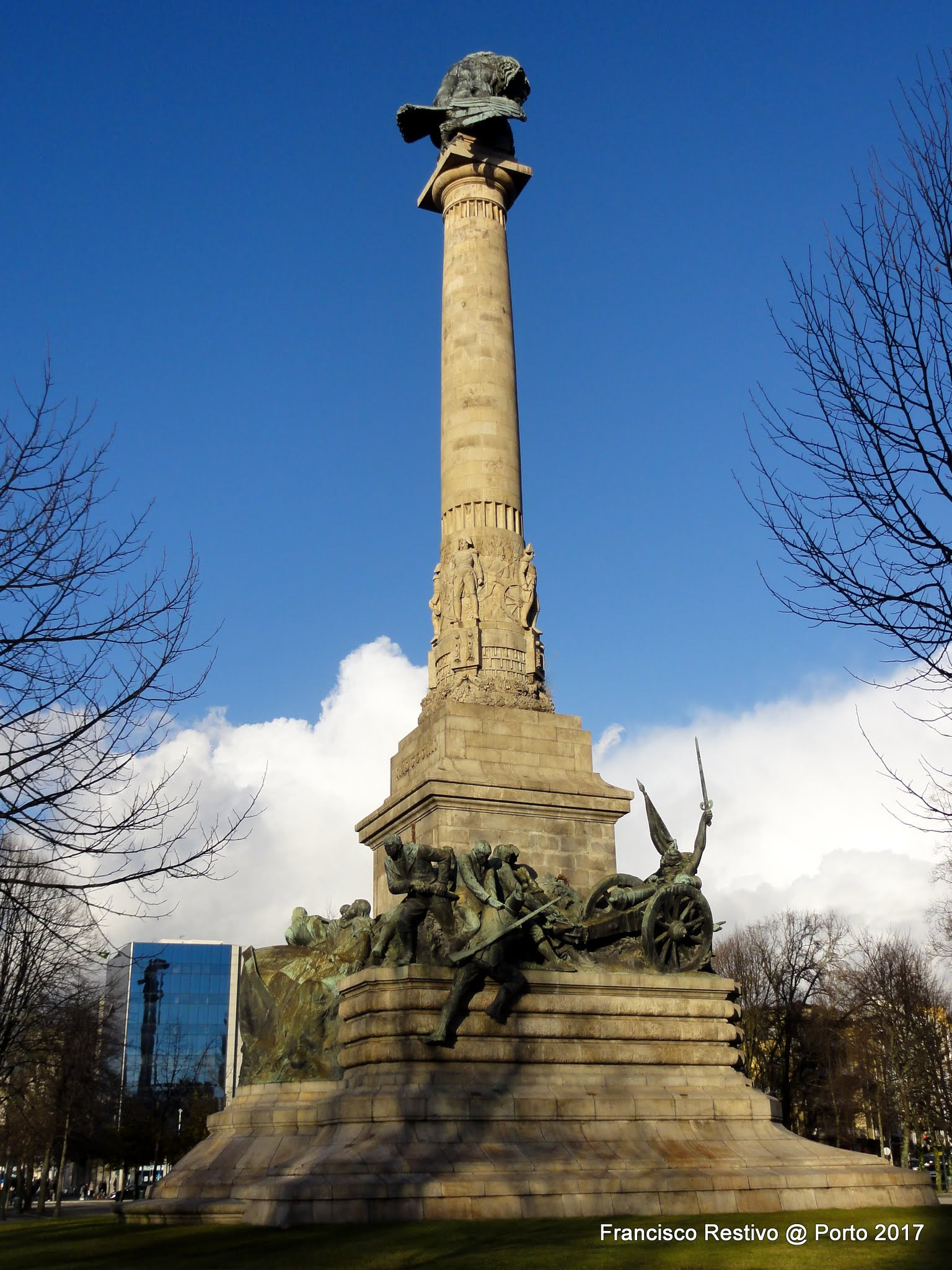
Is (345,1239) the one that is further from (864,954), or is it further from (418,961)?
(864,954)

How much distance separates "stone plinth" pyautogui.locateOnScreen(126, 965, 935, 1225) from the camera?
1413cm

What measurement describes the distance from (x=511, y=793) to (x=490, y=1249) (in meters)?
10.8

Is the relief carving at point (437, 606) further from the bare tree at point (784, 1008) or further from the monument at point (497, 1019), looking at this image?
the bare tree at point (784, 1008)

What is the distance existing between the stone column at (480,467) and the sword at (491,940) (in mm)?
6727

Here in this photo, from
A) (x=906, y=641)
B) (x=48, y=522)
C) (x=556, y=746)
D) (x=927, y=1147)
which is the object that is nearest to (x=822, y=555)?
(x=906, y=641)

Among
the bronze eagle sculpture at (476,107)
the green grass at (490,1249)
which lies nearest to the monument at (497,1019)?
the green grass at (490,1249)

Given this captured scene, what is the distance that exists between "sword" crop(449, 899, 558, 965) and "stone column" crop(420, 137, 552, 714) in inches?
265

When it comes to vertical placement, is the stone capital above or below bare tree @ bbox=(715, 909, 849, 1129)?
above

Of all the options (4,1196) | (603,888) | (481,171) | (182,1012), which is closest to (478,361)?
(481,171)

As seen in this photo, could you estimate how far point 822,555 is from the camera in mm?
10516

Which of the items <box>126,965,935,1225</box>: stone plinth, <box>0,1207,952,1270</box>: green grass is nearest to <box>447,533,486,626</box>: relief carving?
<box>126,965,935,1225</box>: stone plinth

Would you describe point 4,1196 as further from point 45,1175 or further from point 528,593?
point 528,593

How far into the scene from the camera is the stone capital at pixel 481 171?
1088 inches

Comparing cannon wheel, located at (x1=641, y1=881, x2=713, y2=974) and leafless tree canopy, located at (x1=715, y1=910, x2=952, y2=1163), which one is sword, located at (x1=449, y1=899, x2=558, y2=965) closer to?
cannon wheel, located at (x1=641, y1=881, x2=713, y2=974)
